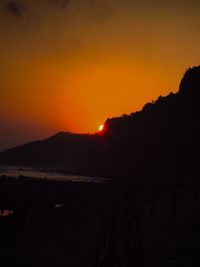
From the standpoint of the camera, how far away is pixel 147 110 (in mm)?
129875

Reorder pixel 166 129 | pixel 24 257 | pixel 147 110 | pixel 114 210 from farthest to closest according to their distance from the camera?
pixel 147 110 < pixel 166 129 < pixel 24 257 < pixel 114 210

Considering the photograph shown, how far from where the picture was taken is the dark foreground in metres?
17.0

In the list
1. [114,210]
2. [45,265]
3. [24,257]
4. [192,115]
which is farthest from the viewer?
[192,115]

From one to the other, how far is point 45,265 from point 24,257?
213cm

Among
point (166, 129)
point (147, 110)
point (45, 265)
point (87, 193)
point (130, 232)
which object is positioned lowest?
point (45, 265)

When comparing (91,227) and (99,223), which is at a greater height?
(99,223)

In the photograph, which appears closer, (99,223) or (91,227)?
(99,223)

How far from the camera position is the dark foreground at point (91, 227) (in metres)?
17.0

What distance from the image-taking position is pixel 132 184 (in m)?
18.1

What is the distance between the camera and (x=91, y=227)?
3272cm

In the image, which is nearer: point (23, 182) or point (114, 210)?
point (114, 210)

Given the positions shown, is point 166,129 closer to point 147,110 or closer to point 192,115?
point 192,115

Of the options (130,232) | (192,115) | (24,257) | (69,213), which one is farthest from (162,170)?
(130,232)

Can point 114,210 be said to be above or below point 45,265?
above
